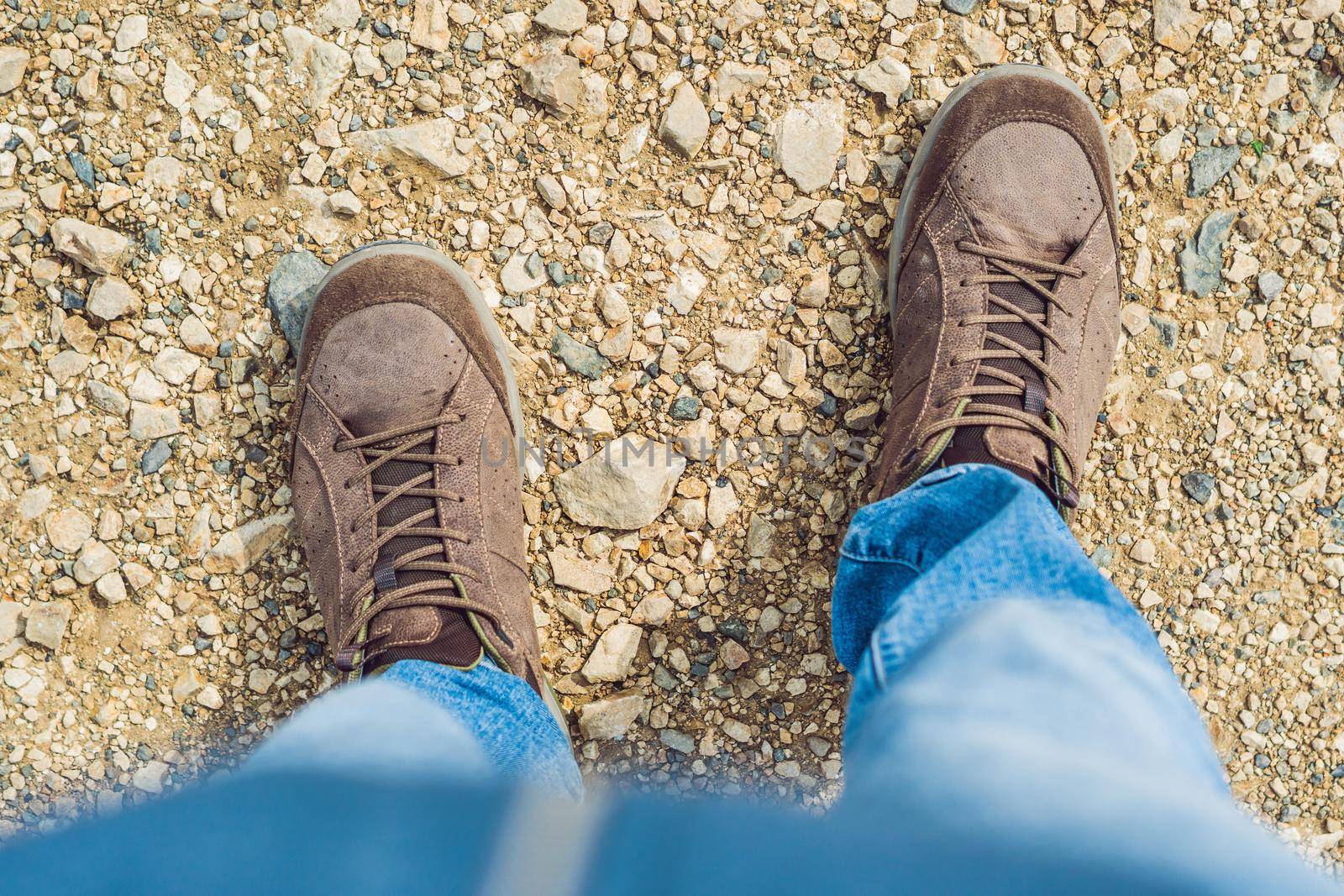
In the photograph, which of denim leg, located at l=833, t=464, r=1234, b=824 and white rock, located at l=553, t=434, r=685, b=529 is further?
white rock, located at l=553, t=434, r=685, b=529

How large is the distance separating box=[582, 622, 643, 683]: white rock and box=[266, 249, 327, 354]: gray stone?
867 mm

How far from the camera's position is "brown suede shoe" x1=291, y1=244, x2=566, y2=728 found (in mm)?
1625

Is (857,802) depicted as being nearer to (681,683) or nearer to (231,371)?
(681,683)

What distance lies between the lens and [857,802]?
952 mm

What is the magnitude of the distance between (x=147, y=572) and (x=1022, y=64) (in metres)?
2.04

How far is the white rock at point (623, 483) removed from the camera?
1.69 metres

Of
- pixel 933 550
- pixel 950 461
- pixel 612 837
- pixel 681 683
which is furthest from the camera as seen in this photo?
pixel 681 683

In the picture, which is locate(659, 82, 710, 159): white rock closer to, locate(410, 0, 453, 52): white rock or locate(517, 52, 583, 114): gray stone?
locate(517, 52, 583, 114): gray stone

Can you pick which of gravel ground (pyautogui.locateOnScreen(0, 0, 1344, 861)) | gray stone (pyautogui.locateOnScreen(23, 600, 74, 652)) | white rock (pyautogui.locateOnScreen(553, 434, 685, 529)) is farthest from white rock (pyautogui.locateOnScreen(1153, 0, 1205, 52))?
gray stone (pyautogui.locateOnScreen(23, 600, 74, 652))

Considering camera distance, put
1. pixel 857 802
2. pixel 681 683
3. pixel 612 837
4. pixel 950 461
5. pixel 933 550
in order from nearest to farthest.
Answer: pixel 612 837 → pixel 857 802 → pixel 933 550 → pixel 950 461 → pixel 681 683

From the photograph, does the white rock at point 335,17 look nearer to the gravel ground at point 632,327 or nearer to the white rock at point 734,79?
the gravel ground at point 632,327

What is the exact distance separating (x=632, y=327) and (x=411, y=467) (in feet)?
1.77

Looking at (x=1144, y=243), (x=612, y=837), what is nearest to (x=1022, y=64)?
(x=1144, y=243)

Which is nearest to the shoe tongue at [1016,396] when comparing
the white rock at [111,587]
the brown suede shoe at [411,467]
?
the brown suede shoe at [411,467]
